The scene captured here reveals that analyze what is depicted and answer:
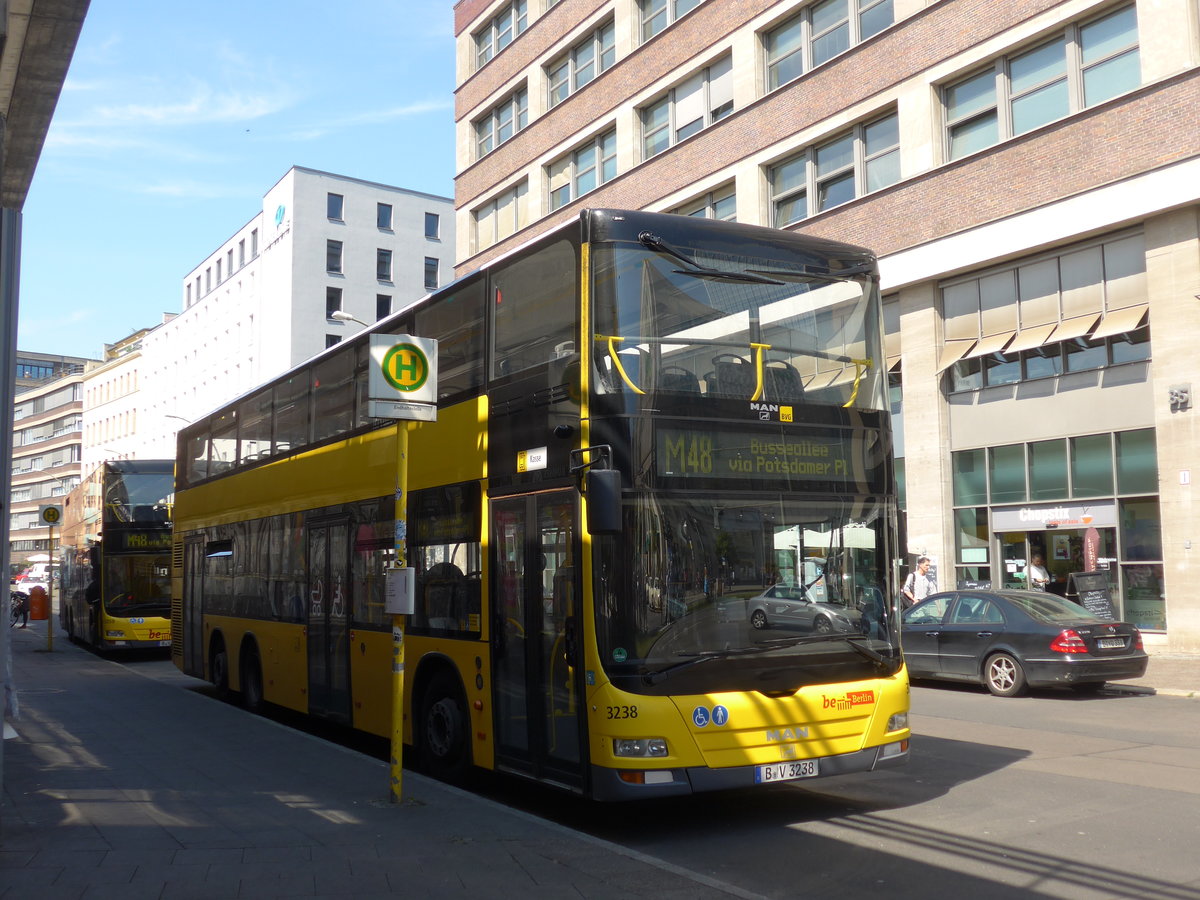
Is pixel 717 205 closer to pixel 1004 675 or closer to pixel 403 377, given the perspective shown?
pixel 1004 675

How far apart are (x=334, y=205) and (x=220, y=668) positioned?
183 feet

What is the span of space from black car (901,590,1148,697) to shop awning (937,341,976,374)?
27.8 feet

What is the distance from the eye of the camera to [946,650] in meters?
16.3

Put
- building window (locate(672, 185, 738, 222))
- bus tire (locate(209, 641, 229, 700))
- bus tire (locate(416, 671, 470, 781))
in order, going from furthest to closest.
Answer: building window (locate(672, 185, 738, 222)) → bus tire (locate(209, 641, 229, 700)) → bus tire (locate(416, 671, 470, 781))

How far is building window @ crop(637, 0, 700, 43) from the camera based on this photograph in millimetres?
32188

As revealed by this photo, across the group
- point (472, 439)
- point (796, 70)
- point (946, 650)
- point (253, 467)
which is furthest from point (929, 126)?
point (472, 439)

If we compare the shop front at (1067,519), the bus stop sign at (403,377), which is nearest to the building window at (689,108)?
the shop front at (1067,519)

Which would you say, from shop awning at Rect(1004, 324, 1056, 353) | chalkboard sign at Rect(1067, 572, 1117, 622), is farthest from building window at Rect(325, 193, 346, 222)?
chalkboard sign at Rect(1067, 572, 1117, 622)

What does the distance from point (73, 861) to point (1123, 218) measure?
19615 mm

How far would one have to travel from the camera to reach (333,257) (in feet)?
224

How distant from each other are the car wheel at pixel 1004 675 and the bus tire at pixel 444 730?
8.54 m

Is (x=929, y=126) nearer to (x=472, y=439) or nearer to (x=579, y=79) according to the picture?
(x=579, y=79)

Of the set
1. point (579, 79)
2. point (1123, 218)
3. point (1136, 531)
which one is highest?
point (579, 79)

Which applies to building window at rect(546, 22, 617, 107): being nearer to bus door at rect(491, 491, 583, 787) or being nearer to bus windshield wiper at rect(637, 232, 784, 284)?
bus windshield wiper at rect(637, 232, 784, 284)
